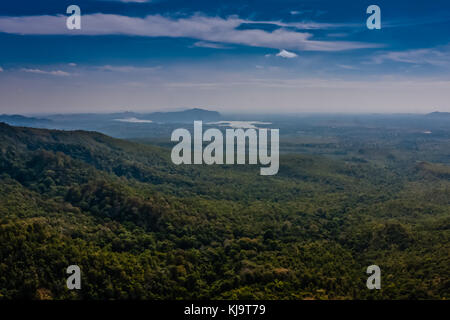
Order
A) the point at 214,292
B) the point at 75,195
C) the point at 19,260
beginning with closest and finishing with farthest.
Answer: the point at 19,260 < the point at 214,292 < the point at 75,195

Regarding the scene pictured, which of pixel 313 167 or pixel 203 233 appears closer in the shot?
pixel 203 233

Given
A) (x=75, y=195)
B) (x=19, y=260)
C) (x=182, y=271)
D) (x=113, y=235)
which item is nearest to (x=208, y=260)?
(x=182, y=271)

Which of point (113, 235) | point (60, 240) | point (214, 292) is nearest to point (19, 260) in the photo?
point (60, 240)

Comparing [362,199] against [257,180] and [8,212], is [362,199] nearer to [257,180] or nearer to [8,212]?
[257,180]
